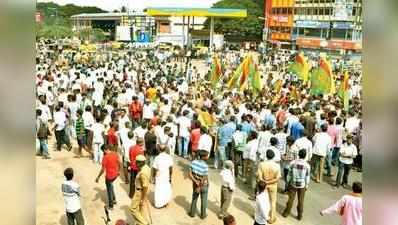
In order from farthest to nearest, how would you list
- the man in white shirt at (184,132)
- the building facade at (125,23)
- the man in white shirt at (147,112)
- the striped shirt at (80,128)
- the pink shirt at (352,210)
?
the building facade at (125,23) → the man in white shirt at (147,112) → the striped shirt at (80,128) → the man in white shirt at (184,132) → the pink shirt at (352,210)

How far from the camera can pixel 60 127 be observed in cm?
880

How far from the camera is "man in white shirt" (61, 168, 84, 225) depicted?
5.27 meters

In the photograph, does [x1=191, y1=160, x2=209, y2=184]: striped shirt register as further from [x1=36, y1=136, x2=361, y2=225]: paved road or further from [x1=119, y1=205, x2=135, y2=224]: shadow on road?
[x1=119, y1=205, x2=135, y2=224]: shadow on road

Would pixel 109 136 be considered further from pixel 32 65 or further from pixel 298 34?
pixel 298 34

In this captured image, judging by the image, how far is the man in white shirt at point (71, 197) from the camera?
207 inches

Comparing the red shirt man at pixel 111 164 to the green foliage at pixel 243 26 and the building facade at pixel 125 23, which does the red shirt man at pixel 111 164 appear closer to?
the building facade at pixel 125 23

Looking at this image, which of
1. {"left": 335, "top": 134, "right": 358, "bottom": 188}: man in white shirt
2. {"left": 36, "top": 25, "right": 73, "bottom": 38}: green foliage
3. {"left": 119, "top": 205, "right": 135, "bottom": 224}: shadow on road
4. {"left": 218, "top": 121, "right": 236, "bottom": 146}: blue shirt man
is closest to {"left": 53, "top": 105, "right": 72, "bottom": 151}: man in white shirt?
{"left": 119, "top": 205, "right": 135, "bottom": 224}: shadow on road

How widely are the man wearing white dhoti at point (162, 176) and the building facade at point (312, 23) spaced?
89.7 ft

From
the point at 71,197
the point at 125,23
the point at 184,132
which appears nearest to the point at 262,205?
the point at 71,197

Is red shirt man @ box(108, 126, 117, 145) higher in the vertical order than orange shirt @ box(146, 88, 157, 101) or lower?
lower

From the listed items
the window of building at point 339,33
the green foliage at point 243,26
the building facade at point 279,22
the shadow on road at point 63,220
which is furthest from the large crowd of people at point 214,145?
the green foliage at point 243,26

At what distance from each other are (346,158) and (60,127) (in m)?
4.55

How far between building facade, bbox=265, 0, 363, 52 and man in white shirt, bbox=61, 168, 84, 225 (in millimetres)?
28709
